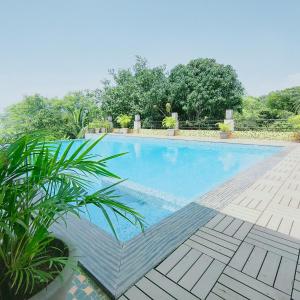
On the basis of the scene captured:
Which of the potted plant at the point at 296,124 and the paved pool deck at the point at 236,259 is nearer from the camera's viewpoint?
the paved pool deck at the point at 236,259

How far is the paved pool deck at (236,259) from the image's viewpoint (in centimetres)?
150

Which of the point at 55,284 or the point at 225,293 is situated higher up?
the point at 55,284

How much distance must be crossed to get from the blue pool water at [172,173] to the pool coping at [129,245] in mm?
318

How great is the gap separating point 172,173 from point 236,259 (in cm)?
462

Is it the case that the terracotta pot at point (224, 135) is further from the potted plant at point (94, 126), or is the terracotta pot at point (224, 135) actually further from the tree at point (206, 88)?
the potted plant at point (94, 126)

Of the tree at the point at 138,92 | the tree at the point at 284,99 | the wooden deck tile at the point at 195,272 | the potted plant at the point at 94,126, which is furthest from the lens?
the potted plant at the point at 94,126

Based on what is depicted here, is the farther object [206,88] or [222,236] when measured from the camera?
[206,88]

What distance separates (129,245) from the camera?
6.91 ft

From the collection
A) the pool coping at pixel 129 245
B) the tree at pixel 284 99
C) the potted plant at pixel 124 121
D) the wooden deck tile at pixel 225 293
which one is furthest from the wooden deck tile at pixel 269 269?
the tree at pixel 284 99

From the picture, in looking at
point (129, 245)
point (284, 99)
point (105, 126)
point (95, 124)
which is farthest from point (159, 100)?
point (129, 245)

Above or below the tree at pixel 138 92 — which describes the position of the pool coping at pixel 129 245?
below

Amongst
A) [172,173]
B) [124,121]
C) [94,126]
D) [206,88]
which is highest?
[206,88]

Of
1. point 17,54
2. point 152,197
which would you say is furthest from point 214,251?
point 17,54

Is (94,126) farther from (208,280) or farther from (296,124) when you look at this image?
(208,280)
